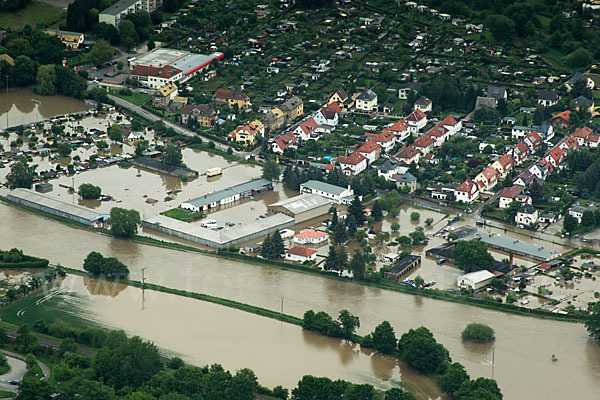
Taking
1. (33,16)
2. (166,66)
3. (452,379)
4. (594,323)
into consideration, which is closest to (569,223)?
(594,323)

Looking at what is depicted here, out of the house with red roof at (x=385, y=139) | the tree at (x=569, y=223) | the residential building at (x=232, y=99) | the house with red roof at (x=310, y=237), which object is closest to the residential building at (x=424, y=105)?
the house with red roof at (x=385, y=139)

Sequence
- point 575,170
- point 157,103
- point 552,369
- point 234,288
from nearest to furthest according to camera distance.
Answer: point 552,369, point 234,288, point 575,170, point 157,103

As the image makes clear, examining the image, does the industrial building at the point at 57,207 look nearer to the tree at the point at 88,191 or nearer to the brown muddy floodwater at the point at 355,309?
the brown muddy floodwater at the point at 355,309

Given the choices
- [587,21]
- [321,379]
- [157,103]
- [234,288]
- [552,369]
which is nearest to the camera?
[321,379]

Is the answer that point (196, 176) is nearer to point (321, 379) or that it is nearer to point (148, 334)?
point (148, 334)

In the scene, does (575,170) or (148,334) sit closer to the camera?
(148,334)

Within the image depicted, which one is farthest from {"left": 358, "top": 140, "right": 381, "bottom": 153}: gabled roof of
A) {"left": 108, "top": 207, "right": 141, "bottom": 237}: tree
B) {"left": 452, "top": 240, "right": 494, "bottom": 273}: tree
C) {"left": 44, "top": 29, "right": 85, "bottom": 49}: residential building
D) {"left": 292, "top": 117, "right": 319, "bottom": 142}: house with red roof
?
{"left": 44, "top": 29, "right": 85, "bottom": 49}: residential building

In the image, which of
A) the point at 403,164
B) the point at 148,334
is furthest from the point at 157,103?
the point at 148,334

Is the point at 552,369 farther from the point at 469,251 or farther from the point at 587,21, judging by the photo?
the point at 587,21
